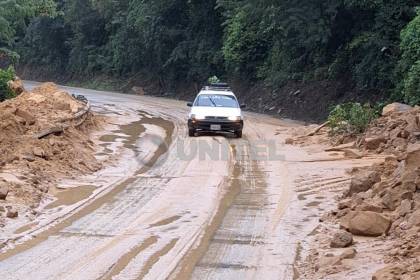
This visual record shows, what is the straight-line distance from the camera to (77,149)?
17562 mm

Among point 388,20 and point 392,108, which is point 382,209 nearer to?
point 392,108

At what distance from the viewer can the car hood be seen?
23.1m

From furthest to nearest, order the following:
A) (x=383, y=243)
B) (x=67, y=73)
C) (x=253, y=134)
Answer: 1. (x=67, y=73)
2. (x=253, y=134)
3. (x=383, y=243)

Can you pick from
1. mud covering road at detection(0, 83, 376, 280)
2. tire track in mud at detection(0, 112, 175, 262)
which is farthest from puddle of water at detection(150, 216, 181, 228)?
tire track in mud at detection(0, 112, 175, 262)

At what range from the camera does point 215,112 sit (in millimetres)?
23203

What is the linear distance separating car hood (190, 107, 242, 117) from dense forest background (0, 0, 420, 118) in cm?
613

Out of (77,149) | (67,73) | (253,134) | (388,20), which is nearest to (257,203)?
(77,149)

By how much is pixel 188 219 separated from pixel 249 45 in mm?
34173

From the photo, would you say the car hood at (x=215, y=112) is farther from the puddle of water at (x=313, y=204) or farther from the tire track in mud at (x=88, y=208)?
the puddle of water at (x=313, y=204)

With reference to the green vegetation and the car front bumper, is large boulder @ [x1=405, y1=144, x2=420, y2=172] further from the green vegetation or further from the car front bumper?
the green vegetation

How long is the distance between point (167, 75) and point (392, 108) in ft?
126

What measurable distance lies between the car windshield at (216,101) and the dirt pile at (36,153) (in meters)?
3.91

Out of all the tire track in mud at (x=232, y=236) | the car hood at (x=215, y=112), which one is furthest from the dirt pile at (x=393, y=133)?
the car hood at (x=215, y=112)

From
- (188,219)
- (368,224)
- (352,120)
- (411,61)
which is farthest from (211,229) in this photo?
(411,61)
